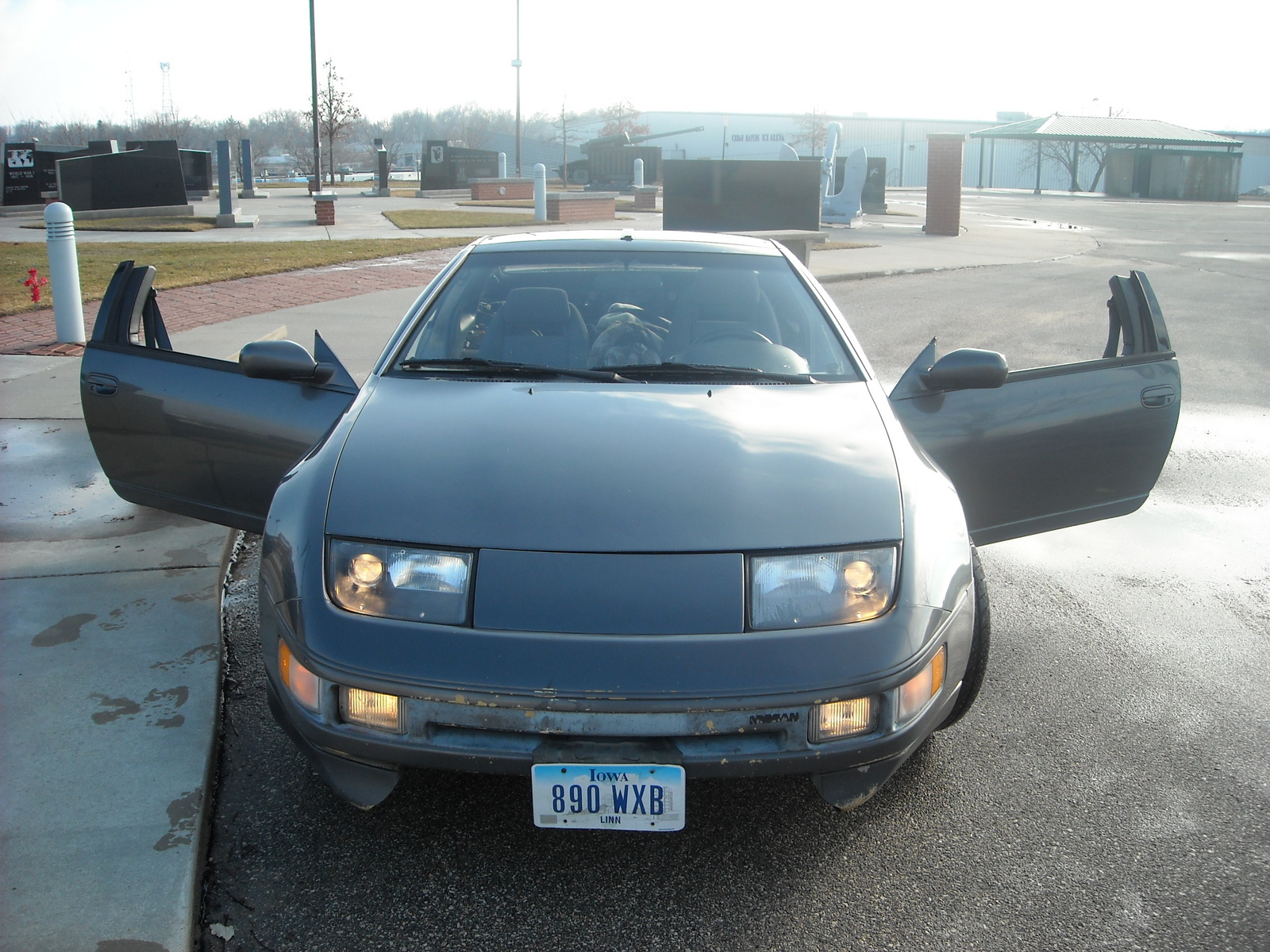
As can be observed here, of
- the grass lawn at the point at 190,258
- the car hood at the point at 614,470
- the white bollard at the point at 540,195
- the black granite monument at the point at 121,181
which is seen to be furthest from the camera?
the white bollard at the point at 540,195

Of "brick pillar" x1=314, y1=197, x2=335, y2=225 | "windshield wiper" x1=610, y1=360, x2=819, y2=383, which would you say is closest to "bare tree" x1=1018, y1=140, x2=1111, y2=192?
"brick pillar" x1=314, y1=197, x2=335, y2=225

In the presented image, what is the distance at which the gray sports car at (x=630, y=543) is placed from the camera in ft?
7.13

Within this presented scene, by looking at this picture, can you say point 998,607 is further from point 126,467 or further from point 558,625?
point 126,467

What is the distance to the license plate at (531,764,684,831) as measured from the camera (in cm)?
215

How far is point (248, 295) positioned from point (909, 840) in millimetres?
10451

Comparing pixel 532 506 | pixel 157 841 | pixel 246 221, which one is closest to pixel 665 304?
pixel 532 506

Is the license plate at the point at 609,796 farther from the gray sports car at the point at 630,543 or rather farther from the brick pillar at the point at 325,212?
the brick pillar at the point at 325,212

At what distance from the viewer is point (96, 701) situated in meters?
3.15

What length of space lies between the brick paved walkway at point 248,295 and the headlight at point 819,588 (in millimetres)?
7624

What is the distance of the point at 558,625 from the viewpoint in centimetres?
220

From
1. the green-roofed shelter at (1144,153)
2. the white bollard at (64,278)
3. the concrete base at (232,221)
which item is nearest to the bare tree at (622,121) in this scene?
the green-roofed shelter at (1144,153)

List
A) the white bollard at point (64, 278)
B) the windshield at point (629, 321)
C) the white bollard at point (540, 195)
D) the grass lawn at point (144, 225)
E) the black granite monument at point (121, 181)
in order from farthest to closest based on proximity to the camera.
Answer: the white bollard at point (540, 195) → the black granite monument at point (121, 181) → the grass lawn at point (144, 225) → the white bollard at point (64, 278) → the windshield at point (629, 321)

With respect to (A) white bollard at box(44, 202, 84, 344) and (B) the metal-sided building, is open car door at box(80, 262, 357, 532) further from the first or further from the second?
(B) the metal-sided building

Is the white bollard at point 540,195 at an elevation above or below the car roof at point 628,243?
above
